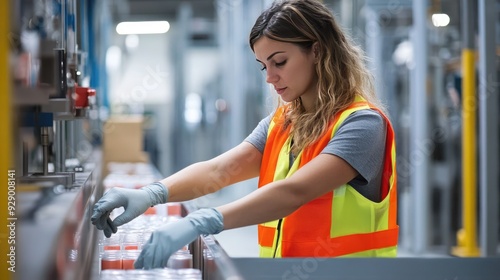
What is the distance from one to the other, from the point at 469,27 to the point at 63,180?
4195 millimetres

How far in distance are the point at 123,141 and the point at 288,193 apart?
18.5 feet

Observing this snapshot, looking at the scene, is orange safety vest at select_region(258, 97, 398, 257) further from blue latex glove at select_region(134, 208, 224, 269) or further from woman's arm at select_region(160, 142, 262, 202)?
blue latex glove at select_region(134, 208, 224, 269)

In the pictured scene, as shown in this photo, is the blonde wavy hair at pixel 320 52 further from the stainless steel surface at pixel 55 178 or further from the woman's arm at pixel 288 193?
the stainless steel surface at pixel 55 178

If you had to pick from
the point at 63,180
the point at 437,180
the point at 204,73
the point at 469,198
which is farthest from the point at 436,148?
the point at 204,73

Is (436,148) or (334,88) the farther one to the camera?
(436,148)

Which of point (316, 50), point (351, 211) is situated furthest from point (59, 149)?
point (351, 211)

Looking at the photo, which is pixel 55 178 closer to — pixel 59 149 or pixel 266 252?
pixel 59 149

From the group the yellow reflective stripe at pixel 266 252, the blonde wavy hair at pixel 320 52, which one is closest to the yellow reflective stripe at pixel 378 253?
the yellow reflective stripe at pixel 266 252

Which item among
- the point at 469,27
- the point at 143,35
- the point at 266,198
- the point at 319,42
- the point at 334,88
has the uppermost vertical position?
the point at 143,35

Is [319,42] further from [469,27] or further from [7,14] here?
[469,27]

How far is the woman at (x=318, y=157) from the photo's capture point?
214 cm

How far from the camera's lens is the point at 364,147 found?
2.16m

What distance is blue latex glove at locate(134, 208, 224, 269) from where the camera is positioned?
1715mm

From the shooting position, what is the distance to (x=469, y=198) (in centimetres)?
561
